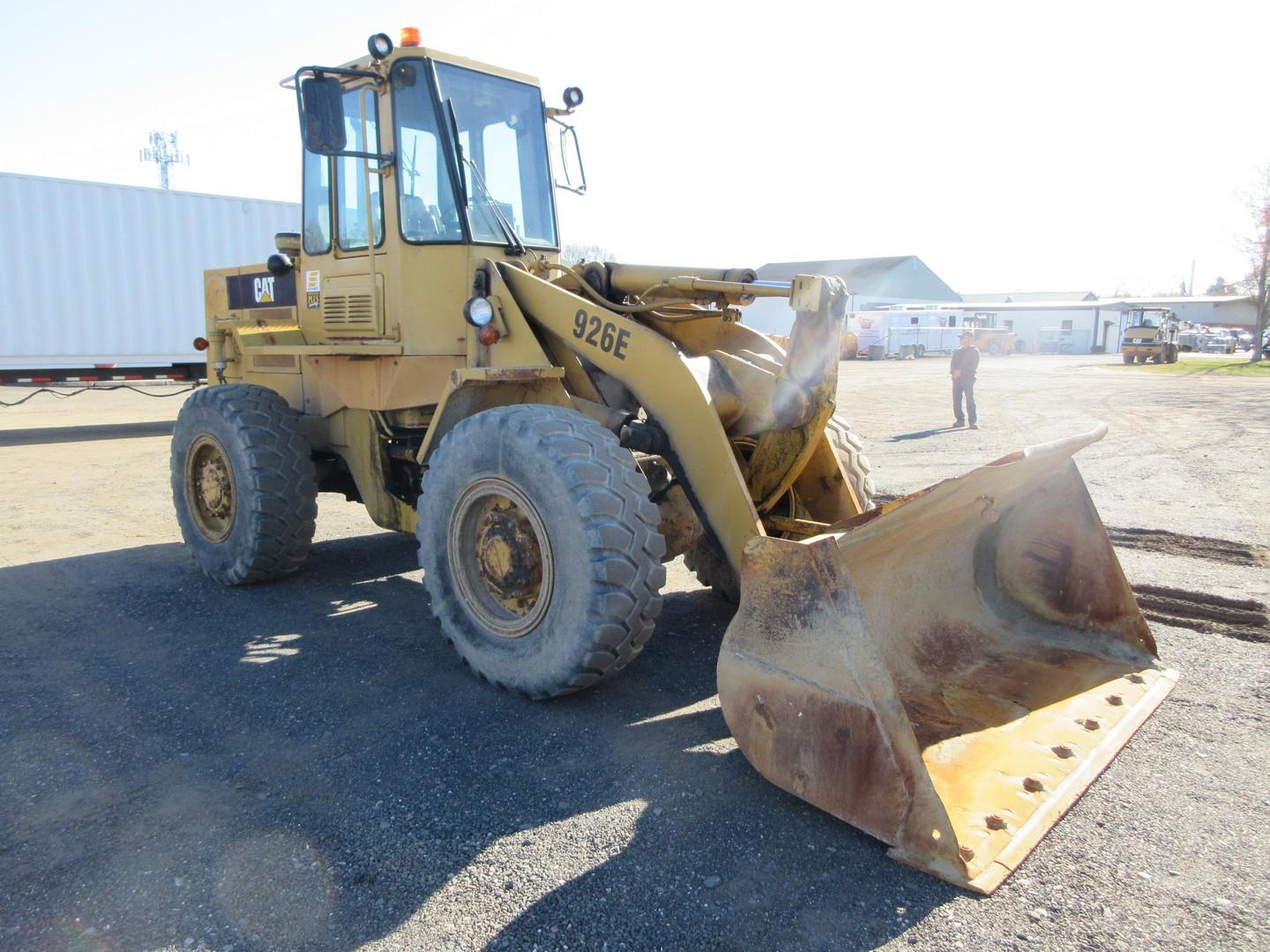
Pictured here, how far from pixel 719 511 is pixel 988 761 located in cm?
144

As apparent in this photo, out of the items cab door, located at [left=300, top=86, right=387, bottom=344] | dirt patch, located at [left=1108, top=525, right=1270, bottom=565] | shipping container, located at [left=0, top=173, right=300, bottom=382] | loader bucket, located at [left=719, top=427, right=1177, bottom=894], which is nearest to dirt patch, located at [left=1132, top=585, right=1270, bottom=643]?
dirt patch, located at [left=1108, top=525, right=1270, bottom=565]

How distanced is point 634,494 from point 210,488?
371 cm

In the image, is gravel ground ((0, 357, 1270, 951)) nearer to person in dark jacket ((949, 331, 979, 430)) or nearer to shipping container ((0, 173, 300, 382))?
person in dark jacket ((949, 331, 979, 430))

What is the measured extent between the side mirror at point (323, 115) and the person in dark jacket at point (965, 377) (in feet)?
40.5

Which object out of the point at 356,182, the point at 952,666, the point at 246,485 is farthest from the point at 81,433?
the point at 952,666

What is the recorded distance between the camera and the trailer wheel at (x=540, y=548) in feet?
12.0

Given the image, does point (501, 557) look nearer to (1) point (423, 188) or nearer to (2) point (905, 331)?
(1) point (423, 188)

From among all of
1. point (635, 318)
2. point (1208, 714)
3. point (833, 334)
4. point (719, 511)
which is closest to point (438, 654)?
point (719, 511)

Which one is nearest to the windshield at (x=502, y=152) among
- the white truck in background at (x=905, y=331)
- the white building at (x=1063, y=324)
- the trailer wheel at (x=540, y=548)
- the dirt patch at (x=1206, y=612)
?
the trailer wheel at (x=540, y=548)

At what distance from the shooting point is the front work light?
4.70 meters

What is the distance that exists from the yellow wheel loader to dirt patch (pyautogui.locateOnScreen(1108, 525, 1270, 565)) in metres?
2.94

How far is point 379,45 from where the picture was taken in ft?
15.5

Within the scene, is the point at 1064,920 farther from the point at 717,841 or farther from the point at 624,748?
the point at 624,748

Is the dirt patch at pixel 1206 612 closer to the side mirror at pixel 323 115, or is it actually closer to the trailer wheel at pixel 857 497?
the trailer wheel at pixel 857 497
